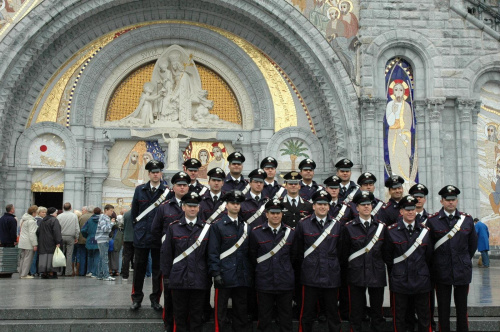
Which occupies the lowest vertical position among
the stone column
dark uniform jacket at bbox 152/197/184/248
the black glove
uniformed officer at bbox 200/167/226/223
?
the black glove

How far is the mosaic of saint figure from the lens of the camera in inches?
662

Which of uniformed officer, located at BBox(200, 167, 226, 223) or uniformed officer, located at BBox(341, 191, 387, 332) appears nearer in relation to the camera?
uniformed officer, located at BBox(341, 191, 387, 332)

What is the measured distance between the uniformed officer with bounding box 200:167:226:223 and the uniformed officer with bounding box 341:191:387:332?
1833 mm

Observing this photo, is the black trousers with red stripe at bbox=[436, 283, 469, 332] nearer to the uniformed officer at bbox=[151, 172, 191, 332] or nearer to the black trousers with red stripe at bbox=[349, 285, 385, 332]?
the black trousers with red stripe at bbox=[349, 285, 385, 332]

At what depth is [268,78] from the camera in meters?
18.0

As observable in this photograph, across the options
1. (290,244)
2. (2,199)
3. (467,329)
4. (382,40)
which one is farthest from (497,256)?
(2,199)

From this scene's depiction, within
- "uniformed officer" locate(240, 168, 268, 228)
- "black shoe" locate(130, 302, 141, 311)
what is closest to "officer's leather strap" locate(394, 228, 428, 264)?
"uniformed officer" locate(240, 168, 268, 228)

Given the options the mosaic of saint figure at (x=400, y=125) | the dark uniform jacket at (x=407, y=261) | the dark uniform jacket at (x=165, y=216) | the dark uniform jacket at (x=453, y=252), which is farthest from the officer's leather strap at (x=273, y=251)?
the mosaic of saint figure at (x=400, y=125)

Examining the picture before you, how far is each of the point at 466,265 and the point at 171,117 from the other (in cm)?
1233

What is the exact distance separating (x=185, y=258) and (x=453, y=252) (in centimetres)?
347

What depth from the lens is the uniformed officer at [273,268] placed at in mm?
6996

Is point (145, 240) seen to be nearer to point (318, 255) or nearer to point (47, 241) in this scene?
point (318, 255)

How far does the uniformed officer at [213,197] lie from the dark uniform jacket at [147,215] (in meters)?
0.68

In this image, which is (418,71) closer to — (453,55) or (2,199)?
(453,55)
